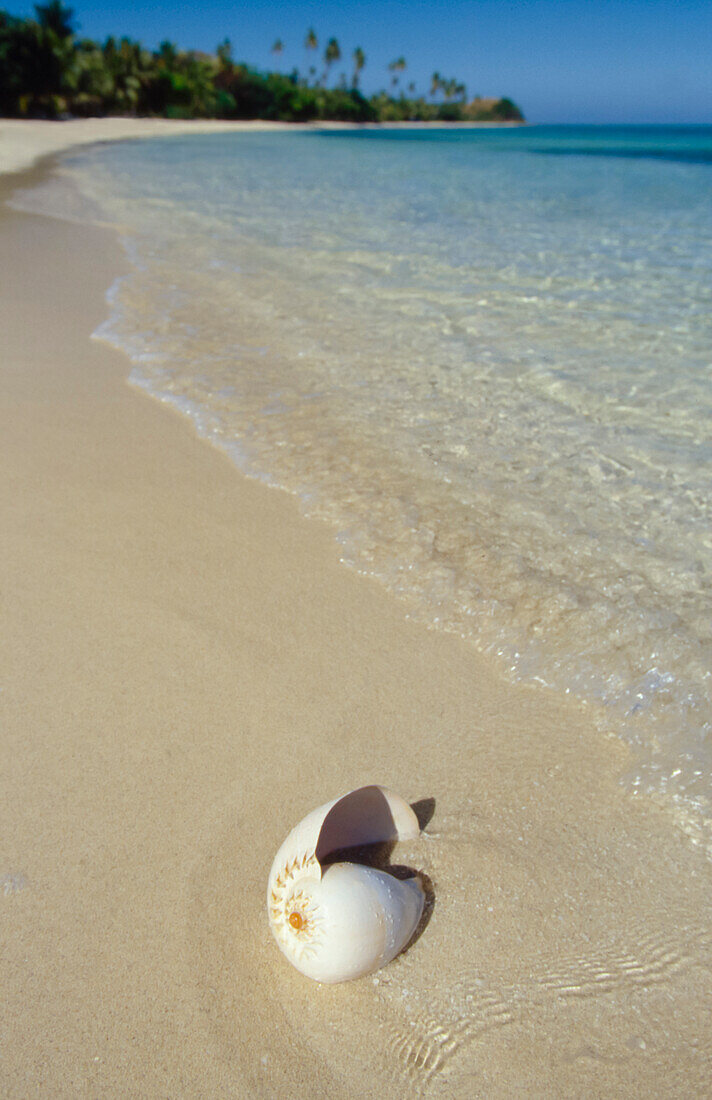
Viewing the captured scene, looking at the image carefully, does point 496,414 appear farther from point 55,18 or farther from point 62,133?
point 55,18

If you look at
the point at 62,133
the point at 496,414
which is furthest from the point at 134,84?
the point at 496,414

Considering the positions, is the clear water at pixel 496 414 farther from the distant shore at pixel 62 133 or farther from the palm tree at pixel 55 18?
the palm tree at pixel 55 18

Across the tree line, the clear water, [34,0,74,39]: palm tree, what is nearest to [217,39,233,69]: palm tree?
the tree line

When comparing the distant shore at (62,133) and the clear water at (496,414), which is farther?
the distant shore at (62,133)

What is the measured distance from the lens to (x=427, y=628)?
246 cm

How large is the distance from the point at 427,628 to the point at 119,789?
1.08 metres

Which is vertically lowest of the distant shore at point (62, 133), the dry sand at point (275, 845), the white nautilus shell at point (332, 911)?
the dry sand at point (275, 845)

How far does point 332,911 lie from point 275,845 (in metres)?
0.41

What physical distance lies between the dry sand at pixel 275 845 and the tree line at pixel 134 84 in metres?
50.1

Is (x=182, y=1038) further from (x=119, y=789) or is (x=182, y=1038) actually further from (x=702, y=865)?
(x=702, y=865)

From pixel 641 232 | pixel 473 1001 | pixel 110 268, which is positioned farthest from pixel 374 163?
pixel 473 1001

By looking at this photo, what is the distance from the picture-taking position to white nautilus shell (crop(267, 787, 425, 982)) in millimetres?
1343

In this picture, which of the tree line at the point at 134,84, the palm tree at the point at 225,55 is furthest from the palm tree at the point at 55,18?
the palm tree at the point at 225,55

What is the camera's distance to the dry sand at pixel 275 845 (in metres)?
1.36
